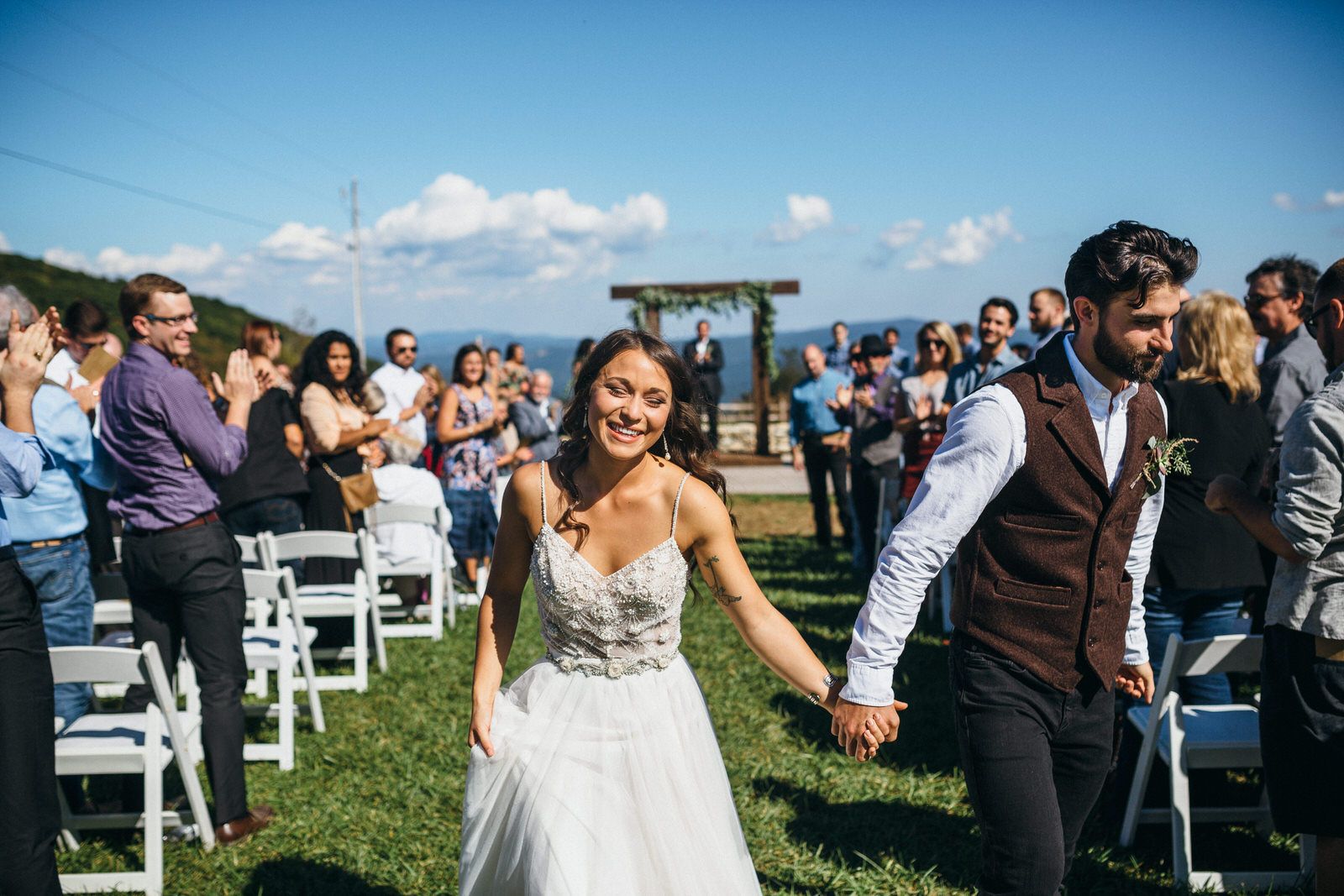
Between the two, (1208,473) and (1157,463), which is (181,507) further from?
(1208,473)

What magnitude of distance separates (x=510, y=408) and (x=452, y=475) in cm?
93

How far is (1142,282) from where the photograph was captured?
2311 millimetres

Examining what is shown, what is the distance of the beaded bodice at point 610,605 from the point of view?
2.45 m

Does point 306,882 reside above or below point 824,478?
below

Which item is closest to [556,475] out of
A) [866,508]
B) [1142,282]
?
[1142,282]

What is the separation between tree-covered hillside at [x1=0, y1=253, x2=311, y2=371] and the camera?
87.9 ft

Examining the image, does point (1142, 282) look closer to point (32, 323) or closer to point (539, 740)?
point (539, 740)

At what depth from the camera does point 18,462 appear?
2766mm

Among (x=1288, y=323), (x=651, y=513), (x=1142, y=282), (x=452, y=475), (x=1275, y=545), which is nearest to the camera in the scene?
(x=1142, y=282)

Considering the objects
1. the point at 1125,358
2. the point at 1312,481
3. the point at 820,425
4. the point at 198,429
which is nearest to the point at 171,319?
the point at 198,429

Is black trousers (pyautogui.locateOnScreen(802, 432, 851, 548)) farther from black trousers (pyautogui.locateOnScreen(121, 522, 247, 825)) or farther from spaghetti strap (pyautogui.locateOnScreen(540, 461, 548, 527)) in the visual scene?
spaghetti strap (pyautogui.locateOnScreen(540, 461, 548, 527))

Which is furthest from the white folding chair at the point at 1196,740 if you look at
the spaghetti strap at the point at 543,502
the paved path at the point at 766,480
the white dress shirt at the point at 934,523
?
the paved path at the point at 766,480

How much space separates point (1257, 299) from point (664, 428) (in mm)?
3809

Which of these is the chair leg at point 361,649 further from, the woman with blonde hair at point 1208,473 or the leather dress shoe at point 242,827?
the woman with blonde hair at point 1208,473
